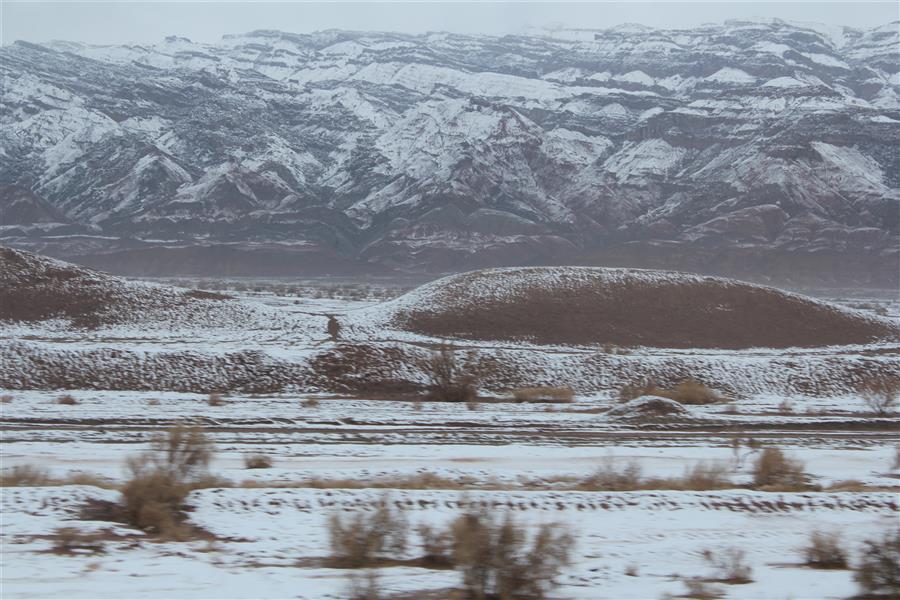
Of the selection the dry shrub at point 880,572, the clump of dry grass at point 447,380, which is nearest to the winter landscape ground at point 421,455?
the dry shrub at point 880,572

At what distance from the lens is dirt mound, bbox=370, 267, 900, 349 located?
45812mm

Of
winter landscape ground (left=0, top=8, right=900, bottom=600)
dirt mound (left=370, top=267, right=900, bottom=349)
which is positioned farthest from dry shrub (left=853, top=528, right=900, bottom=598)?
dirt mound (left=370, top=267, right=900, bottom=349)

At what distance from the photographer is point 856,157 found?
182m

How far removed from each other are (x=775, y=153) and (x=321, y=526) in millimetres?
185729

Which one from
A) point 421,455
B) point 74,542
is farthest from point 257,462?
point 74,542

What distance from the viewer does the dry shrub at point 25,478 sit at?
12.0 meters

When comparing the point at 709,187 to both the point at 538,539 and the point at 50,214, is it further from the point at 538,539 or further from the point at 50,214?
the point at 538,539

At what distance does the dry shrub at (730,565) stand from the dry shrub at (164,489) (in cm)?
551

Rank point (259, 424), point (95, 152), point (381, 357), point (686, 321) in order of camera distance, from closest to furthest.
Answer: point (259, 424) < point (381, 357) < point (686, 321) < point (95, 152)

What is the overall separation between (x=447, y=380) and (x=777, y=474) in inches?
611

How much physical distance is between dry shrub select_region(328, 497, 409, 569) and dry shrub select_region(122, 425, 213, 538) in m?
1.87

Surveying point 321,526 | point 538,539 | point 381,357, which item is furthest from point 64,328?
point 538,539

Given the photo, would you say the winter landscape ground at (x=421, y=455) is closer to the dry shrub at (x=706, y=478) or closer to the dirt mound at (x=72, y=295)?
the dry shrub at (x=706, y=478)

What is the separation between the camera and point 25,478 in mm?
12148
